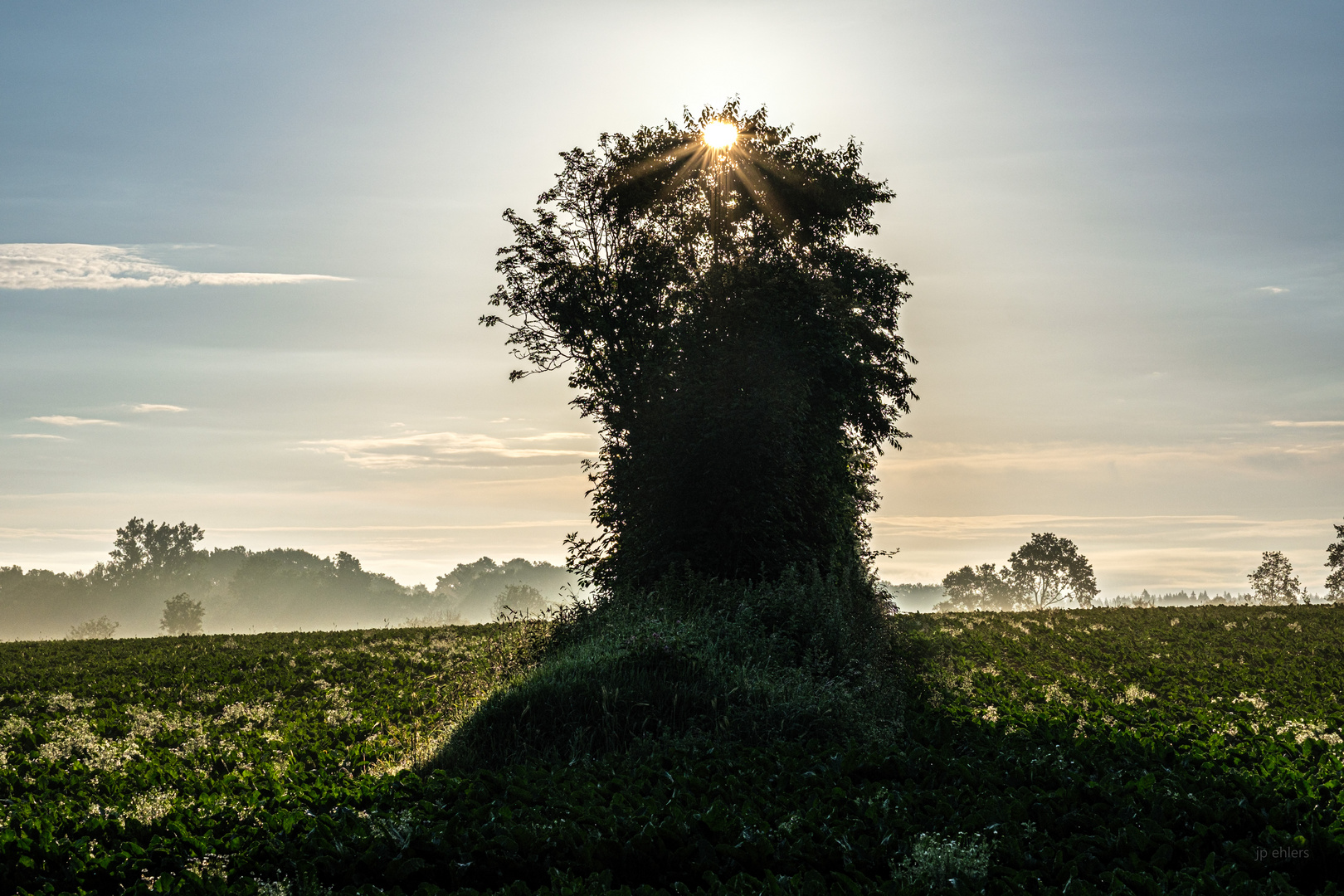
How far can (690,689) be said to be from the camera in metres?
9.82

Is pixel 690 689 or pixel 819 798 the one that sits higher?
pixel 690 689

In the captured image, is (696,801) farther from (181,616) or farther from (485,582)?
(485,582)

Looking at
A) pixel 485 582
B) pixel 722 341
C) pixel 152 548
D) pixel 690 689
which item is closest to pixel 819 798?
pixel 690 689

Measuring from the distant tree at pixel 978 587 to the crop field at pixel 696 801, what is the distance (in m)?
80.8

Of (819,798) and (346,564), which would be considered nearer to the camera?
(819,798)

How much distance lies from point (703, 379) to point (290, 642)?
37.8ft

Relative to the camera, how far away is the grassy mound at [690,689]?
359 inches

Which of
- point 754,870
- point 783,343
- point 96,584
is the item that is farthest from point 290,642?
point 96,584

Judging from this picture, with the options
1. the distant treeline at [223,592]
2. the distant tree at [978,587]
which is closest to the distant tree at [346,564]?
the distant treeline at [223,592]

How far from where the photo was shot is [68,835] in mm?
6098

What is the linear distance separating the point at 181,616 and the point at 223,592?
194 feet

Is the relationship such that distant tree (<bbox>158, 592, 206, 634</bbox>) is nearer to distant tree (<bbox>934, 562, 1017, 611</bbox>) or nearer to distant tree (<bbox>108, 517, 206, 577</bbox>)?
distant tree (<bbox>108, 517, 206, 577</bbox>)

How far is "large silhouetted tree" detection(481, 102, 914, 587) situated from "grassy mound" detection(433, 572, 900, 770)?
4261 mm

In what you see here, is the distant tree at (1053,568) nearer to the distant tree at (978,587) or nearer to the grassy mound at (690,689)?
the distant tree at (978,587)
